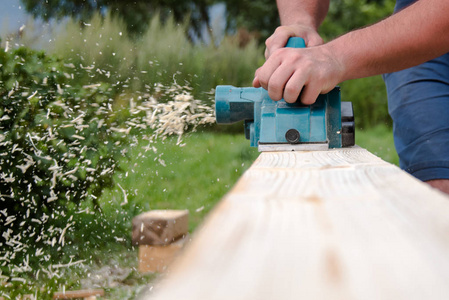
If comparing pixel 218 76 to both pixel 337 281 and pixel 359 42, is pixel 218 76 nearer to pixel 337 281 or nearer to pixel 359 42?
pixel 359 42

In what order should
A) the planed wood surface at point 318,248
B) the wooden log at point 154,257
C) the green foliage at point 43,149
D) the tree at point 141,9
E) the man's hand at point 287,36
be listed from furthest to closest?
the tree at point 141,9 < the wooden log at point 154,257 < the green foliage at point 43,149 < the man's hand at point 287,36 < the planed wood surface at point 318,248

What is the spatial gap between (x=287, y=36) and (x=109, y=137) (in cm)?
151

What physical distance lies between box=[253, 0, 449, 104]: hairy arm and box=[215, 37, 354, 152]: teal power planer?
4.8 inches

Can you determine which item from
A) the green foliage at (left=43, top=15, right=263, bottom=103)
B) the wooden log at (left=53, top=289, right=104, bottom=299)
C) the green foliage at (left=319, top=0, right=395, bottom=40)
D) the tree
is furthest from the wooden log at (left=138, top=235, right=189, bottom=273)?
the green foliage at (left=319, top=0, right=395, bottom=40)

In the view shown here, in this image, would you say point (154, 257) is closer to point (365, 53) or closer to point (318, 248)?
point (365, 53)

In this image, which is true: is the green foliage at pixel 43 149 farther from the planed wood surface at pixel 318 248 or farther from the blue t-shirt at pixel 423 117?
the planed wood surface at pixel 318 248

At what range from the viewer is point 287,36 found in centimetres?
171

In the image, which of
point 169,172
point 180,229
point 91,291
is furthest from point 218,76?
point 91,291

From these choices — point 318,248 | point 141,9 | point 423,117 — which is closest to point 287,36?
point 423,117

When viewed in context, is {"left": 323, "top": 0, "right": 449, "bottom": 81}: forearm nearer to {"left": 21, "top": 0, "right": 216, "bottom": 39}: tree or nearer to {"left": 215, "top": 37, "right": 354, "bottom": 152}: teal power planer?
{"left": 215, "top": 37, "right": 354, "bottom": 152}: teal power planer

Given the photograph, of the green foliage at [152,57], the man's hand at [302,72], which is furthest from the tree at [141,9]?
the man's hand at [302,72]

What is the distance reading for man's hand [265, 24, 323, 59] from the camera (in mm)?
1684

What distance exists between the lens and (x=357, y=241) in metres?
0.36

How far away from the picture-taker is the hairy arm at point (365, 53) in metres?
1.26
